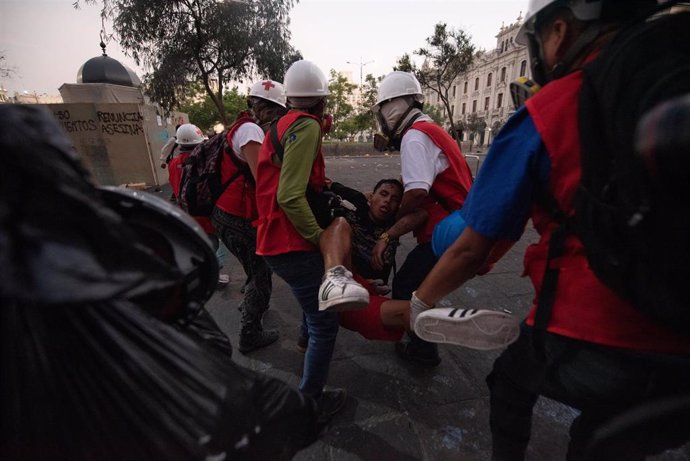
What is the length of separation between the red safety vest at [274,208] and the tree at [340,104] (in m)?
36.3

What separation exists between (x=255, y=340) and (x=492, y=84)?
181ft

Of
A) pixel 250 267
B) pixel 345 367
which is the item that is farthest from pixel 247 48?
pixel 345 367

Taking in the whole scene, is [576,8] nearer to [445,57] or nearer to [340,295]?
[340,295]

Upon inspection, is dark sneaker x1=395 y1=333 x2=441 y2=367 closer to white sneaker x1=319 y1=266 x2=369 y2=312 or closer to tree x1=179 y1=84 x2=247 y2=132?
white sneaker x1=319 y1=266 x2=369 y2=312

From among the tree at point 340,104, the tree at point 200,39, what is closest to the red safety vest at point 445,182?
the tree at point 200,39

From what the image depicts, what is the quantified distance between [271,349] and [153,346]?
2128 millimetres

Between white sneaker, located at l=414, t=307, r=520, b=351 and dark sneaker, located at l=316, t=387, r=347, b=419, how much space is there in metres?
1.01

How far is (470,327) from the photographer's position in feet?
4.07

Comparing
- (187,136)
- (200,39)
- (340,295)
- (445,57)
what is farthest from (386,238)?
(445,57)

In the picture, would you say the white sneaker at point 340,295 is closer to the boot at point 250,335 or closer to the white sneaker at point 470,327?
the white sneaker at point 470,327

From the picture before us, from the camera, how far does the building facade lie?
4372 cm

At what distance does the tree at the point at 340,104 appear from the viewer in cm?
3750

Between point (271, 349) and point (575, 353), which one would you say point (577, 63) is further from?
point (271, 349)

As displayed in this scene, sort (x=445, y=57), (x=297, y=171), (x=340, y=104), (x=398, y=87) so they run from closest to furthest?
1. (x=297, y=171)
2. (x=398, y=87)
3. (x=445, y=57)
4. (x=340, y=104)
